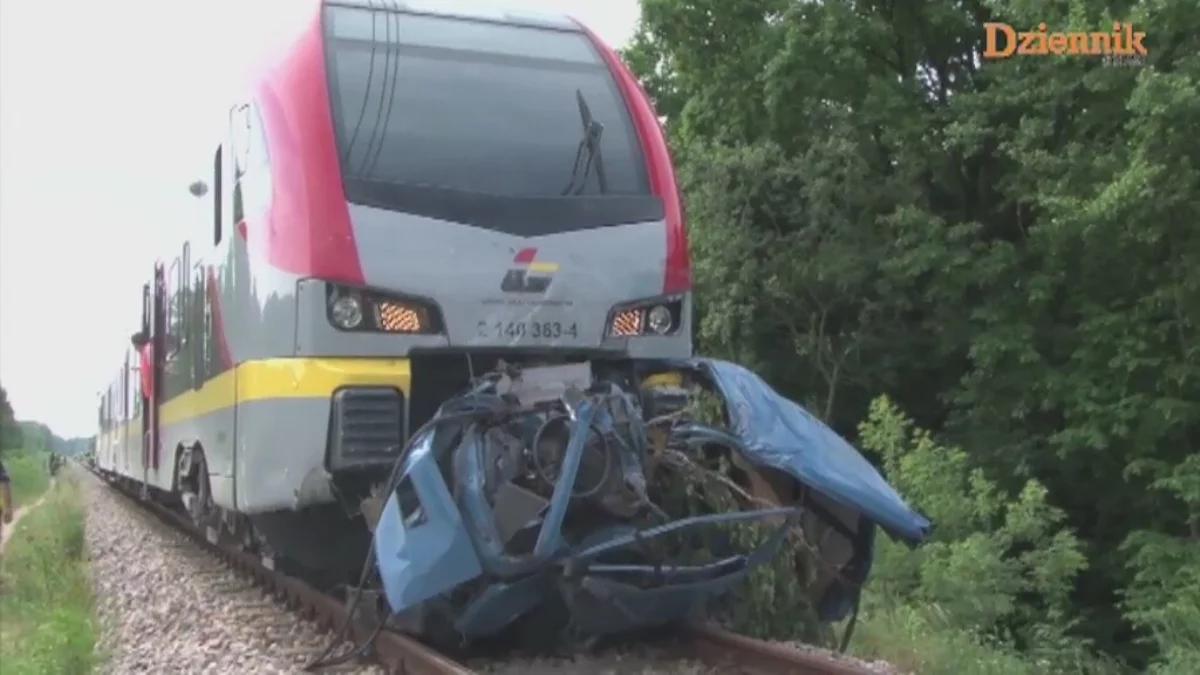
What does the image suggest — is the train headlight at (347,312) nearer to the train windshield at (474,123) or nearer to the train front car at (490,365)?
the train front car at (490,365)

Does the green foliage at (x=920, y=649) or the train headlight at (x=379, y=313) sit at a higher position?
the train headlight at (x=379, y=313)

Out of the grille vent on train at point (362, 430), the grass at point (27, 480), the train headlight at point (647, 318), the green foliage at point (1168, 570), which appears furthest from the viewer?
the grass at point (27, 480)

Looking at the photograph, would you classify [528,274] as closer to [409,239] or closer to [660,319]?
[409,239]

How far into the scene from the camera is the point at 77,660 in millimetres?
6805

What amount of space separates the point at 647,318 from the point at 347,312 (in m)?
1.40

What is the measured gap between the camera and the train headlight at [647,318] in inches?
250

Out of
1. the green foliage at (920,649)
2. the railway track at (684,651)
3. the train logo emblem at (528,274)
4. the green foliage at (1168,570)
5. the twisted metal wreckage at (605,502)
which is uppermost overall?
the train logo emblem at (528,274)

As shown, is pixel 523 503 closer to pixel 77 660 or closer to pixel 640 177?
pixel 640 177

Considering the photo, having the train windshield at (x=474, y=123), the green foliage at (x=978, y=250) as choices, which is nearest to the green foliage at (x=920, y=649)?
the train windshield at (x=474, y=123)

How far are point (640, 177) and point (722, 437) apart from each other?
1.48 metres

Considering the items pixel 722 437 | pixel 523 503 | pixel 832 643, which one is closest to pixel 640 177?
pixel 722 437

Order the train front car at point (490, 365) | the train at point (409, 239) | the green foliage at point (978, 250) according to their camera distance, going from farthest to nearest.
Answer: the green foliage at point (978, 250), the train at point (409, 239), the train front car at point (490, 365)
